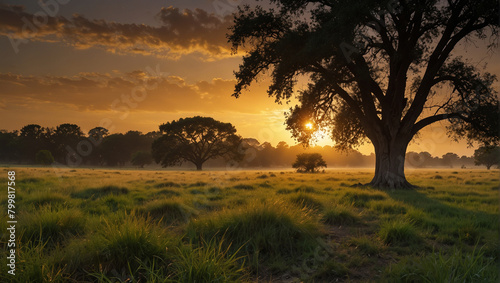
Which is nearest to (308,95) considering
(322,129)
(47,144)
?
(322,129)

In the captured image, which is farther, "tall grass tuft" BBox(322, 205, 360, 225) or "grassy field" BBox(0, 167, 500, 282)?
"tall grass tuft" BBox(322, 205, 360, 225)

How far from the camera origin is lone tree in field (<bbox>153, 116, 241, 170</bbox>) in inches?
2373

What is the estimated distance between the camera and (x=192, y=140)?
62594 mm

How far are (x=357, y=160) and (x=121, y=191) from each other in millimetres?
191036

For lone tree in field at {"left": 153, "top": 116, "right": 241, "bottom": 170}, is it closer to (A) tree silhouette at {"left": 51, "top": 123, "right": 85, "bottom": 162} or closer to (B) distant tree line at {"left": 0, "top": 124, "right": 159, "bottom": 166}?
(B) distant tree line at {"left": 0, "top": 124, "right": 159, "bottom": 166}

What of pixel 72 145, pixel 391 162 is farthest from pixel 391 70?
pixel 72 145

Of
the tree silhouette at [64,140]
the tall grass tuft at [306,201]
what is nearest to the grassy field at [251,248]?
the tall grass tuft at [306,201]

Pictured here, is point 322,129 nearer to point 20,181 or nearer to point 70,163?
point 20,181

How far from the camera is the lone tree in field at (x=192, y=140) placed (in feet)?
198

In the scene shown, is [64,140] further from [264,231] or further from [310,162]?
[264,231]

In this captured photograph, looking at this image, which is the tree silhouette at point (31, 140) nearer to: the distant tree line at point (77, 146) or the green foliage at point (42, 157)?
the distant tree line at point (77, 146)

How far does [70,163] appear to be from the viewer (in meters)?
92.4

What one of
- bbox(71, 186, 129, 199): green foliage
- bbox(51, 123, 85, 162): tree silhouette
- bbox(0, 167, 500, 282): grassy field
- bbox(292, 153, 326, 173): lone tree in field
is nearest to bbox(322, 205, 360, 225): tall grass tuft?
bbox(0, 167, 500, 282): grassy field

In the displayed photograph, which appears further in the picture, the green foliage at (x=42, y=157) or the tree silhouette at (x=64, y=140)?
the tree silhouette at (x=64, y=140)
